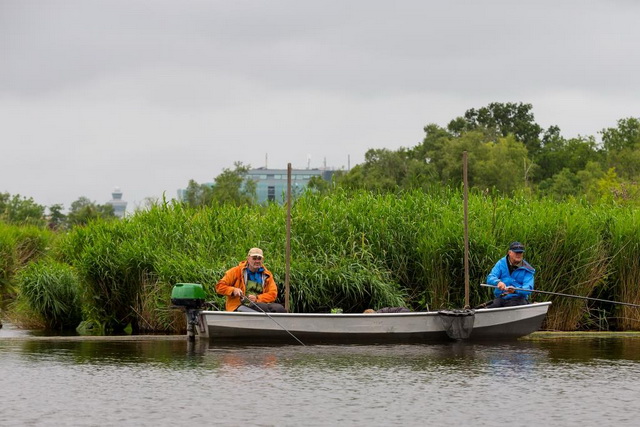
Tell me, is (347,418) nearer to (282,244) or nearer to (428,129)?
(282,244)

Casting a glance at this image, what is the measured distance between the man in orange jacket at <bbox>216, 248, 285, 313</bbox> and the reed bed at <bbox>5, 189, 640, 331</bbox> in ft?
4.99

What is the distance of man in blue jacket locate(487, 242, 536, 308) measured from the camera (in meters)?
21.5

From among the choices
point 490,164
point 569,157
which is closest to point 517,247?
point 490,164

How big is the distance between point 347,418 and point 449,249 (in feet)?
38.0

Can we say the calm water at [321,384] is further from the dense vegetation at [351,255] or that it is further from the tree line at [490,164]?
the tree line at [490,164]

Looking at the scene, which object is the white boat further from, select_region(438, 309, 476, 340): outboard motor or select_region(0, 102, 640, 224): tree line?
select_region(0, 102, 640, 224): tree line

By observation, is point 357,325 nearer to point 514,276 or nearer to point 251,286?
point 251,286

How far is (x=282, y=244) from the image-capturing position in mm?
24625

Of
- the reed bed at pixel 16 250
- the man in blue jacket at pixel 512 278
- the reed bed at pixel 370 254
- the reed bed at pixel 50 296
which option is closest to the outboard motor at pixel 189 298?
the reed bed at pixel 370 254

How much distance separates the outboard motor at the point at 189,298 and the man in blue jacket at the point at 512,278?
521cm

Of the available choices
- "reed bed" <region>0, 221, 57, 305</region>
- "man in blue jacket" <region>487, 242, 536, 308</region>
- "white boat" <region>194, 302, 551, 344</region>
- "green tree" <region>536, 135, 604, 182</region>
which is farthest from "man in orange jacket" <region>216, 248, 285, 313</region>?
"green tree" <region>536, 135, 604, 182</region>

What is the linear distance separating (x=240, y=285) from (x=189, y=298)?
0.99m

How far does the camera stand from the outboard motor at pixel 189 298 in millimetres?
20750

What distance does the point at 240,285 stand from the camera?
21234mm
